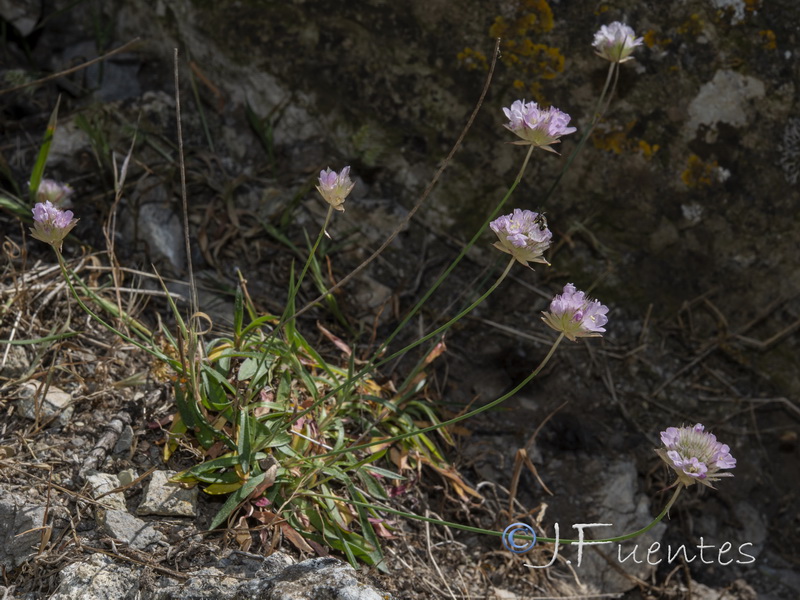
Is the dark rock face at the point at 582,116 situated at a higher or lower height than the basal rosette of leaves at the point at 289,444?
higher

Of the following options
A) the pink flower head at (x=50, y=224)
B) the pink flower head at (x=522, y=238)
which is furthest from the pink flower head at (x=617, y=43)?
the pink flower head at (x=50, y=224)

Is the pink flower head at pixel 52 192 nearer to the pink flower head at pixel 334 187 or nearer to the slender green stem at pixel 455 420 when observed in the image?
the pink flower head at pixel 334 187

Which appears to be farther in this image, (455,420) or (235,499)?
(235,499)

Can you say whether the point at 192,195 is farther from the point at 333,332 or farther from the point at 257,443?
the point at 257,443

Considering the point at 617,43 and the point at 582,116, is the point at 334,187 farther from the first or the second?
the point at 582,116

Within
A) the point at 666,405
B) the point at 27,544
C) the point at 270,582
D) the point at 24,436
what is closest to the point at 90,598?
the point at 27,544

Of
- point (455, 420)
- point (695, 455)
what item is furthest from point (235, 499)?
point (695, 455)
